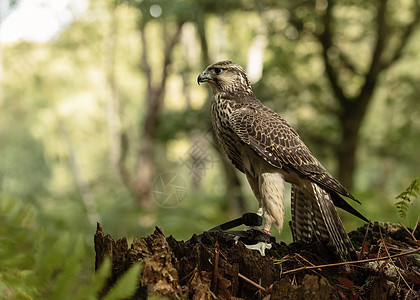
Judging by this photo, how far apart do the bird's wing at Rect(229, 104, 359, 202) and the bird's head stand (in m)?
0.28

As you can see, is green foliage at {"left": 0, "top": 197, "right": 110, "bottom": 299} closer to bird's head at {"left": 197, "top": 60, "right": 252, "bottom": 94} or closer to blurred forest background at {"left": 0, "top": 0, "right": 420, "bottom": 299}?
blurred forest background at {"left": 0, "top": 0, "right": 420, "bottom": 299}

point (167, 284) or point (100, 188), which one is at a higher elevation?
point (100, 188)

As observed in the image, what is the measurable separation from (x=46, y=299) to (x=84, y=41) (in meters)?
13.4

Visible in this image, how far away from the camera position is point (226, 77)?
268cm

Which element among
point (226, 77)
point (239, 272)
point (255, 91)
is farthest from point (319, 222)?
point (255, 91)

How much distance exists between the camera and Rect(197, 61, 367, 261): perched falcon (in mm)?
2283

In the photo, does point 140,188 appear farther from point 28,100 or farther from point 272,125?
point 28,100

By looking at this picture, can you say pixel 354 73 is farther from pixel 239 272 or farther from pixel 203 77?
pixel 239 272

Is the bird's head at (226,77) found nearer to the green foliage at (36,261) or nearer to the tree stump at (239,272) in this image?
the tree stump at (239,272)

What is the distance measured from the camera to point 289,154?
238 cm

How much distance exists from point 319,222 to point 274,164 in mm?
426

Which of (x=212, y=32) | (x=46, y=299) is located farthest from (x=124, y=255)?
(x=212, y=32)

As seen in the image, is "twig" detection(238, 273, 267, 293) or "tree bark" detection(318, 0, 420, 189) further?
"tree bark" detection(318, 0, 420, 189)

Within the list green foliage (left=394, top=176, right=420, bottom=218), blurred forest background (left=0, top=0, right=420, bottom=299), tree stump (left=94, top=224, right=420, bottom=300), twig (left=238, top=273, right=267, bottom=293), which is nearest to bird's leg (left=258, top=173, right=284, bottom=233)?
blurred forest background (left=0, top=0, right=420, bottom=299)
